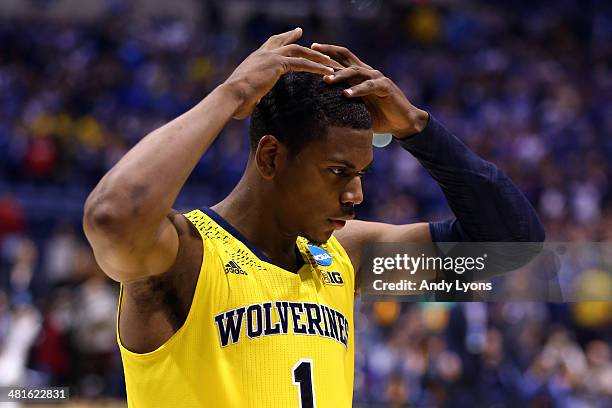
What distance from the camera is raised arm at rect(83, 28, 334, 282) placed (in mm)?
1874

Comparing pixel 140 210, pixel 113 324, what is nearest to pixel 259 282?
pixel 140 210

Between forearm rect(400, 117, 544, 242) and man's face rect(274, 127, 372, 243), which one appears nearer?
man's face rect(274, 127, 372, 243)

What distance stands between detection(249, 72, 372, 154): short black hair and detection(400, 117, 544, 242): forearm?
0.39m

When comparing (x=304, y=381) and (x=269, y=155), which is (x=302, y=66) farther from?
(x=304, y=381)

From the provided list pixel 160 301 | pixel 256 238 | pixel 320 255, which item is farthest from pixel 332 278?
pixel 160 301

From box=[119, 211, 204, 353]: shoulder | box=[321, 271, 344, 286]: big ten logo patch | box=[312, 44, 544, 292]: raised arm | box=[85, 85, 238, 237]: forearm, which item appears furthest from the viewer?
box=[312, 44, 544, 292]: raised arm

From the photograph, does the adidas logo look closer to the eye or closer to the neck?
the neck

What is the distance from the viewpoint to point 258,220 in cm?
240

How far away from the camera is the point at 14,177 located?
1054cm

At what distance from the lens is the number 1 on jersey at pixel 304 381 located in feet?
7.28

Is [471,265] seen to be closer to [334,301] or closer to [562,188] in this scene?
[334,301]

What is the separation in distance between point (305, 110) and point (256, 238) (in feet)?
1.21

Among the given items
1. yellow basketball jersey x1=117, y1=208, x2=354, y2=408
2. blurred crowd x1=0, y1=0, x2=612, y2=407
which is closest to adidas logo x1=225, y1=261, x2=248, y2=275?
yellow basketball jersey x1=117, y1=208, x2=354, y2=408

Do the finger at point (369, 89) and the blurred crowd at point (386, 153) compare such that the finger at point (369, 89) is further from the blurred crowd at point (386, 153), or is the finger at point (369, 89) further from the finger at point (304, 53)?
the blurred crowd at point (386, 153)
